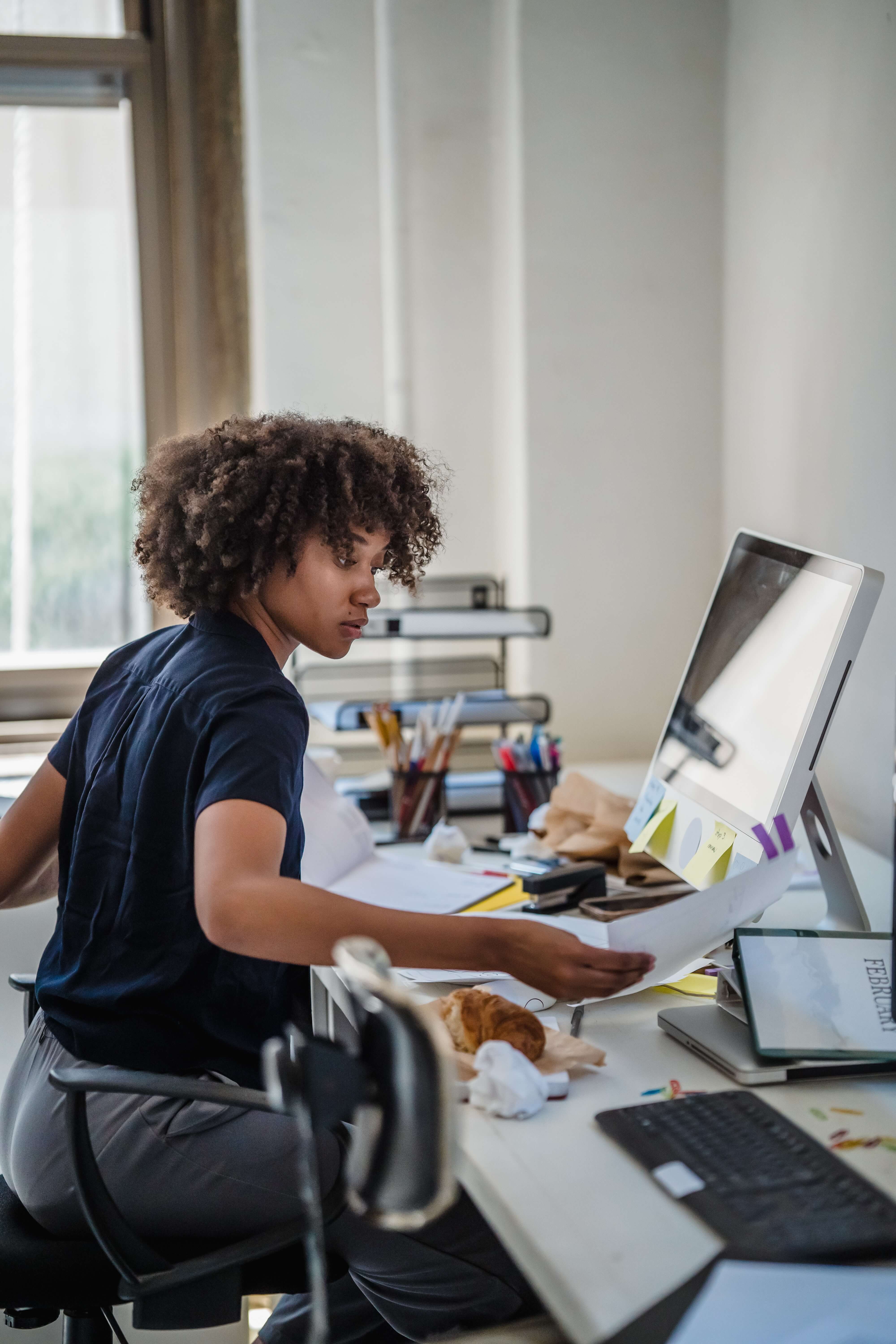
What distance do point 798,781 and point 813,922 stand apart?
0.99 ft

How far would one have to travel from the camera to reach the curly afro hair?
3.77ft

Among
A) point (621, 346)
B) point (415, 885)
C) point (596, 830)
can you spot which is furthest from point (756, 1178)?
point (621, 346)

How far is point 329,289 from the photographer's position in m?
2.24

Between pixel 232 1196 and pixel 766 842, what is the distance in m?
0.59

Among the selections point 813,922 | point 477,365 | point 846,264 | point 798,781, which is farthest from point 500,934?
point 477,365

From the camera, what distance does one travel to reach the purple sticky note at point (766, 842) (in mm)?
1103

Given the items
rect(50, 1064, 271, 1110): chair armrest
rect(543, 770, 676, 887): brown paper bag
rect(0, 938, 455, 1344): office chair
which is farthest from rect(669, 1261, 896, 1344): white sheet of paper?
rect(543, 770, 676, 887): brown paper bag

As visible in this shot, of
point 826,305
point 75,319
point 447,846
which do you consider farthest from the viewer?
point 75,319

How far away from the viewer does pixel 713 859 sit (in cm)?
122

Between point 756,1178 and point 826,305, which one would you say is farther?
point 826,305

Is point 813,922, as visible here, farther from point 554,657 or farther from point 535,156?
point 535,156

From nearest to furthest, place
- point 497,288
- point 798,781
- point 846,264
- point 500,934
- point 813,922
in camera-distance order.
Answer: point 500,934, point 798,781, point 813,922, point 846,264, point 497,288

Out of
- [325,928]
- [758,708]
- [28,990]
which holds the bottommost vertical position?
[28,990]

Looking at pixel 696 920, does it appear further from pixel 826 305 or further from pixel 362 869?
pixel 826 305
